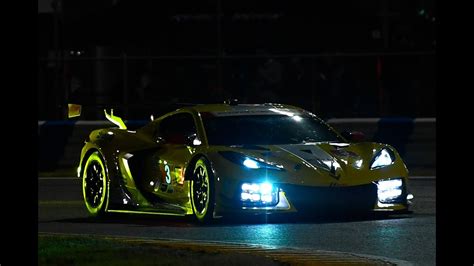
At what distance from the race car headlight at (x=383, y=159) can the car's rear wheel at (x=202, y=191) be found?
1.60 meters

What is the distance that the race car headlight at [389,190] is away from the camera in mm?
14375

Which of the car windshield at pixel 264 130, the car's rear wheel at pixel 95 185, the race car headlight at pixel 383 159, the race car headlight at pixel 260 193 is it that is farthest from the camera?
the car's rear wheel at pixel 95 185

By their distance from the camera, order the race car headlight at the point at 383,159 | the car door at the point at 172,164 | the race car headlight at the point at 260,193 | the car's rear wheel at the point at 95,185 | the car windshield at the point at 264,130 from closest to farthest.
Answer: the race car headlight at the point at 260,193, the race car headlight at the point at 383,159, the car door at the point at 172,164, the car windshield at the point at 264,130, the car's rear wheel at the point at 95,185

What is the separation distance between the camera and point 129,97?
24969 mm

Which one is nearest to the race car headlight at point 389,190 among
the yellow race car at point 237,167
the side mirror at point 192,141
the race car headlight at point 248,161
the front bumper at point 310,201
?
the yellow race car at point 237,167

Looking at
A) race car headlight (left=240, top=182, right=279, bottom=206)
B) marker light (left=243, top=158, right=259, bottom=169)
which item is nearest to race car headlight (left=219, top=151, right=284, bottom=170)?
marker light (left=243, top=158, right=259, bottom=169)

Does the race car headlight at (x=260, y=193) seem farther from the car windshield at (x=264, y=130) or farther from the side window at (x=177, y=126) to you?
the side window at (x=177, y=126)

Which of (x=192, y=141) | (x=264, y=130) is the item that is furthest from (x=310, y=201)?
(x=192, y=141)

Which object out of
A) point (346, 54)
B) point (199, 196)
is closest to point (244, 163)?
point (199, 196)

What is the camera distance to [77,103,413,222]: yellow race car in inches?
555

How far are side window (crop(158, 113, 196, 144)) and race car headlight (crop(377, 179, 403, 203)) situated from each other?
2.15 metres

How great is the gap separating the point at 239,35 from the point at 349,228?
37.4 ft

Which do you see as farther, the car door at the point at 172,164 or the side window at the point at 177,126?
the side window at the point at 177,126

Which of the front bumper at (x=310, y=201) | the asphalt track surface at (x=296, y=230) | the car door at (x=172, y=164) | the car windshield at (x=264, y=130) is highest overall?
the car windshield at (x=264, y=130)
